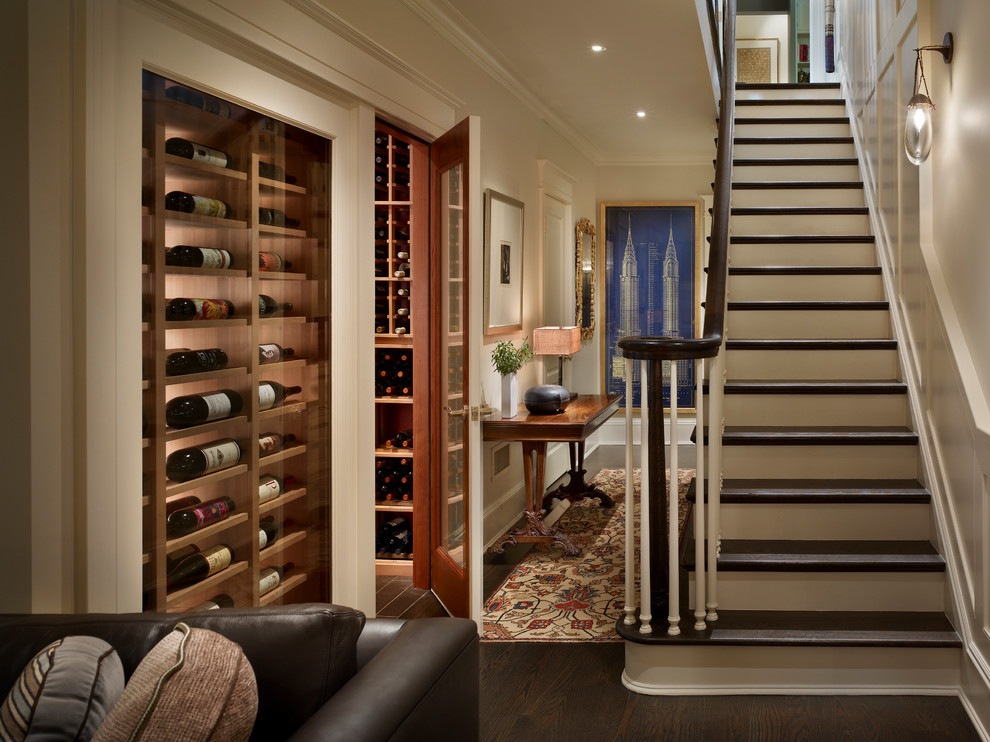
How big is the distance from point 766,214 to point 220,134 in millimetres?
3231

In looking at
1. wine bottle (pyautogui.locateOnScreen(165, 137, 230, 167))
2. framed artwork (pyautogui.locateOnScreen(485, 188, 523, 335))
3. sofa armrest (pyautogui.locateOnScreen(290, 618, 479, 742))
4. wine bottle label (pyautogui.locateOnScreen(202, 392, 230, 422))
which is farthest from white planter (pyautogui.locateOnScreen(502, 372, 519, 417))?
sofa armrest (pyautogui.locateOnScreen(290, 618, 479, 742))

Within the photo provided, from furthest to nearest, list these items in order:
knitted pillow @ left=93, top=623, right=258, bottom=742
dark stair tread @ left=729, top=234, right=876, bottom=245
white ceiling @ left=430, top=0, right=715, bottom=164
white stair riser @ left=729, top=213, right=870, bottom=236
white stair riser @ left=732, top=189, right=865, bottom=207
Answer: white stair riser @ left=732, top=189, right=865, bottom=207
white stair riser @ left=729, top=213, right=870, bottom=236
dark stair tread @ left=729, top=234, right=876, bottom=245
white ceiling @ left=430, top=0, right=715, bottom=164
knitted pillow @ left=93, top=623, right=258, bottom=742

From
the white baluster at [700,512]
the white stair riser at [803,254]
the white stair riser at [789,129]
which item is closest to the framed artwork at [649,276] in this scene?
the white stair riser at [789,129]

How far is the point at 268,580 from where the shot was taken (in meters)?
2.51

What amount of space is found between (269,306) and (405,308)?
1.62m

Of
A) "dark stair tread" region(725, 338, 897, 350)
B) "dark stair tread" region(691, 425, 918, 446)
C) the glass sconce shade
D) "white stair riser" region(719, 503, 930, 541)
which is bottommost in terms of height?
"white stair riser" region(719, 503, 930, 541)

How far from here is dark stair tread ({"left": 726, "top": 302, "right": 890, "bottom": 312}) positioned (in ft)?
12.3

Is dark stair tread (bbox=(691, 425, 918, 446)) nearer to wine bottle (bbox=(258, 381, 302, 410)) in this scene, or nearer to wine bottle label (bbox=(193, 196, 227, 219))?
wine bottle (bbox=(258, 381, 302, 410))

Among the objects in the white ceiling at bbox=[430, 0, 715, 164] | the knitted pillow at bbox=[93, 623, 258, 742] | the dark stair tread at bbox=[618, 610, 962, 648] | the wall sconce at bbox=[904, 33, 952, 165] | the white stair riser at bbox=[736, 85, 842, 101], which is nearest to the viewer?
the knitted pillow at bbox=[93, 623, 258, 742]

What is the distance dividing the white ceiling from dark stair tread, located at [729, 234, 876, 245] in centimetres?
111

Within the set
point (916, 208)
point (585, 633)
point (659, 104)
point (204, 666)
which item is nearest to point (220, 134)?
point (204, 666)

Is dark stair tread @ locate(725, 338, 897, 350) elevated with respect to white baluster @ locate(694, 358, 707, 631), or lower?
elevated

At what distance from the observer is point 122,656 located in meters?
1.35

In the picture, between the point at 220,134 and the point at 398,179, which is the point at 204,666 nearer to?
the point at 220,134
